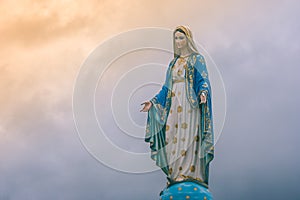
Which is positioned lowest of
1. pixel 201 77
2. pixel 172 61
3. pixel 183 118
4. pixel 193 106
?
pixel 183 118

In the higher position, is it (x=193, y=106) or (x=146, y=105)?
(x=146, y=105)

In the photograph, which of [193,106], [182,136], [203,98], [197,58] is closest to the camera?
[203,98]

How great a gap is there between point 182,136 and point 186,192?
265cm

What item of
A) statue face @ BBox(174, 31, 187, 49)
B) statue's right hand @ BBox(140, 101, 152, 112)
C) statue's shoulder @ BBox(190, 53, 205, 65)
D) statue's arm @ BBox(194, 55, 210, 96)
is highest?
statue face @ BBox(174, 31, 187, 49)

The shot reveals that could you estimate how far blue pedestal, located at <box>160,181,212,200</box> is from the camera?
854 inches

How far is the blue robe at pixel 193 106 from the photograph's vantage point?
908 inches

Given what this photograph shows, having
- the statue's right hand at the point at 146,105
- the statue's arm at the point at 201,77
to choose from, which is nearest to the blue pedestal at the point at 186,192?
the statue's right hand at the point at 146,105

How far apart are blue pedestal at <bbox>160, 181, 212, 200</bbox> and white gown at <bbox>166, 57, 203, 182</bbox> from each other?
0.44 m

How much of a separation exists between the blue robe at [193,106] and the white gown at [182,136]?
189 mm

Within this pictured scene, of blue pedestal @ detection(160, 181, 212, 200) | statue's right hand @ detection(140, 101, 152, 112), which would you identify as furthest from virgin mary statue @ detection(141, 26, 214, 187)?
blue pedestal @ detection(160, 181, 212, 200)

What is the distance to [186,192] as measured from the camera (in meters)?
21.8

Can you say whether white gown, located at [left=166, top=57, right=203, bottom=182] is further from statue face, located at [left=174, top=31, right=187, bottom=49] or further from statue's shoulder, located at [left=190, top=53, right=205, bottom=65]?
statue face, located at [left=174, top=31, right=187, bottom=49]

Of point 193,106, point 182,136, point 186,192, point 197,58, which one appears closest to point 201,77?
point 197,58

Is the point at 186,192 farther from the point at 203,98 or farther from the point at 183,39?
the point at 183,39
